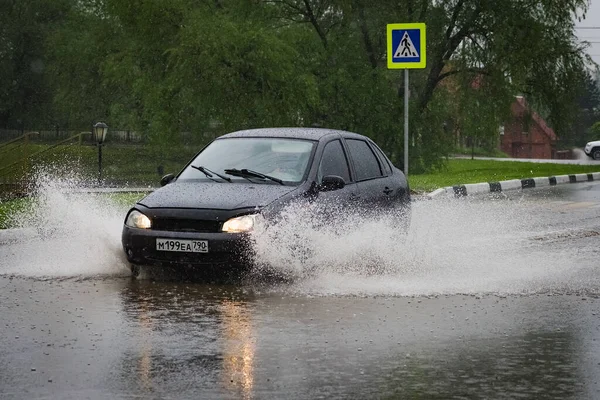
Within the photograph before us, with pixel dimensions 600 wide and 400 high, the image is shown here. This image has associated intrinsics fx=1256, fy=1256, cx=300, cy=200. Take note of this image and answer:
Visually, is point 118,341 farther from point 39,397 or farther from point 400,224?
point 400,224

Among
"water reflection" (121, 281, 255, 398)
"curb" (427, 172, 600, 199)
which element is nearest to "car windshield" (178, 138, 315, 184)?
"water reflection" (121, 281, 255, 398)

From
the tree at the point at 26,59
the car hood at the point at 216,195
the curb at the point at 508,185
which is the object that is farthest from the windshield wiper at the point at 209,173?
the tree at the point at 26,59

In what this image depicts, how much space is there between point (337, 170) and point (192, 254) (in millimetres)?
2253

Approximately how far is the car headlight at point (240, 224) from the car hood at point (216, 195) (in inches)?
4.5

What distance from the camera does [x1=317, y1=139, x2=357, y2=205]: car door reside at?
38.3ft

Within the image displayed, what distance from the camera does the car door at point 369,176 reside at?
12.4 m

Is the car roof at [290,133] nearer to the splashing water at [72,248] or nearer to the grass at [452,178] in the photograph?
the splashing water at [72,248]

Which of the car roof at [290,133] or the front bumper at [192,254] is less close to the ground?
the car roof at [290,133]

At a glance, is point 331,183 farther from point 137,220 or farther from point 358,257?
point 137,220

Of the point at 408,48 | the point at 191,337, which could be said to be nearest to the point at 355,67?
the point at 408,48

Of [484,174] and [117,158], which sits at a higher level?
[484,174]

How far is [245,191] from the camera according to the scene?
36.2 ft

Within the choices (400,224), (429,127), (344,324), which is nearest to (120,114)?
(429,127)

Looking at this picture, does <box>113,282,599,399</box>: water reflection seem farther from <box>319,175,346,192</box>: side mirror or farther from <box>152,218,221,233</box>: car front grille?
<box>319,175,346,192</box>: side mirror
